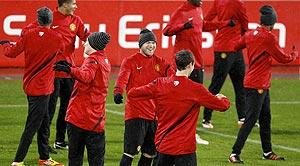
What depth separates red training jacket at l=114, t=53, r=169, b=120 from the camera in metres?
16.8

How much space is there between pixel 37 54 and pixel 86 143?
2361 millimetres

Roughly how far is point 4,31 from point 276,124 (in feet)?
26.4

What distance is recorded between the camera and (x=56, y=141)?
20062mm

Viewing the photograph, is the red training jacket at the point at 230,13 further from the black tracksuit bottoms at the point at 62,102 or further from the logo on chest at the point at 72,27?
the black tracksuit bottoms at the point at 62,102

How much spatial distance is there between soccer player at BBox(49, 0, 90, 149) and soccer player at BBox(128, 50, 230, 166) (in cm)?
479

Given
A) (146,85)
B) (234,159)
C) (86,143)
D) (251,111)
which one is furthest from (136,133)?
(251,111)

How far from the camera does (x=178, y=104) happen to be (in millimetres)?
14828

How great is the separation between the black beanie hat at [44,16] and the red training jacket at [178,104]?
3500 millimetres

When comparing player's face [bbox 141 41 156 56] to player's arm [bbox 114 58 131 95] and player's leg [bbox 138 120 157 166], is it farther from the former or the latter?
player's leg [bbox 138 120 157 166]

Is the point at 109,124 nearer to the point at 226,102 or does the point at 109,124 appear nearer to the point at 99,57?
the point at 99,57

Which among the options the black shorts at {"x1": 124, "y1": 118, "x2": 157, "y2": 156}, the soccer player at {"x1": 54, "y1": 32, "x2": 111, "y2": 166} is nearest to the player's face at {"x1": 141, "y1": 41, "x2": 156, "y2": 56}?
the soccer player at {"x1": 54, "y1": 32, "x2": 111, "y2": 166}

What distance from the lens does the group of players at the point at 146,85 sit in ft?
48.8

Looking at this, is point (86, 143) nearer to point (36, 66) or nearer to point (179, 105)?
point (179, 105)

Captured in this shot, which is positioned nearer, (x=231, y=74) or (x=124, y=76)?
(x=124, y=76)
